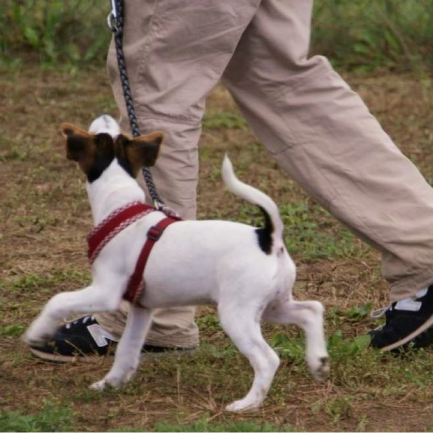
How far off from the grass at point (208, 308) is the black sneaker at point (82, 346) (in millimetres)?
48

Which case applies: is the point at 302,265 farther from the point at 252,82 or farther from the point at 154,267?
the point at 154,267

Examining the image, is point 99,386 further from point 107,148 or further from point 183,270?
point 107,148

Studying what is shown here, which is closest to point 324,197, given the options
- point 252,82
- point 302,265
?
point 252,82

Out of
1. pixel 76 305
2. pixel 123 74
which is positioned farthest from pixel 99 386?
pixel 123 74

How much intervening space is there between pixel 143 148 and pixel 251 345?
2.14 feet

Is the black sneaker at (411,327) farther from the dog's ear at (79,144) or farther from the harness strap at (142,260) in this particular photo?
the dog's ear at (79,144)

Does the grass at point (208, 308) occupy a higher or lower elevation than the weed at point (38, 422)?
lower

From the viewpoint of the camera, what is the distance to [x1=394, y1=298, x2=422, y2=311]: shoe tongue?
13.4ft

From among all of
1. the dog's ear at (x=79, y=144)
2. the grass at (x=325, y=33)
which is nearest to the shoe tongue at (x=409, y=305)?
the dog's ear at (x=79, y=144)

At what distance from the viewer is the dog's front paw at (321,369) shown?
3.60 m

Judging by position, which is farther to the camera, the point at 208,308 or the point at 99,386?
the point at 208,308

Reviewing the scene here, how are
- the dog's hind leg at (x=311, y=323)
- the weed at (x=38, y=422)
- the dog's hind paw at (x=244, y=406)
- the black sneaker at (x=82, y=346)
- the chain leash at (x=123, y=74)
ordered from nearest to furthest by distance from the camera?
1. the weed at (x=38, y=422)
2. the dog's hind paw at (x=244, y=406)
3. the dog's hind leg at (x=311, y=323)
4. the chain leash at (x=123, y=74)
5. the black sneaker at (x=82, y=346)

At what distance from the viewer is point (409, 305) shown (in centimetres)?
411

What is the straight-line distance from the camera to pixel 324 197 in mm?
4125
